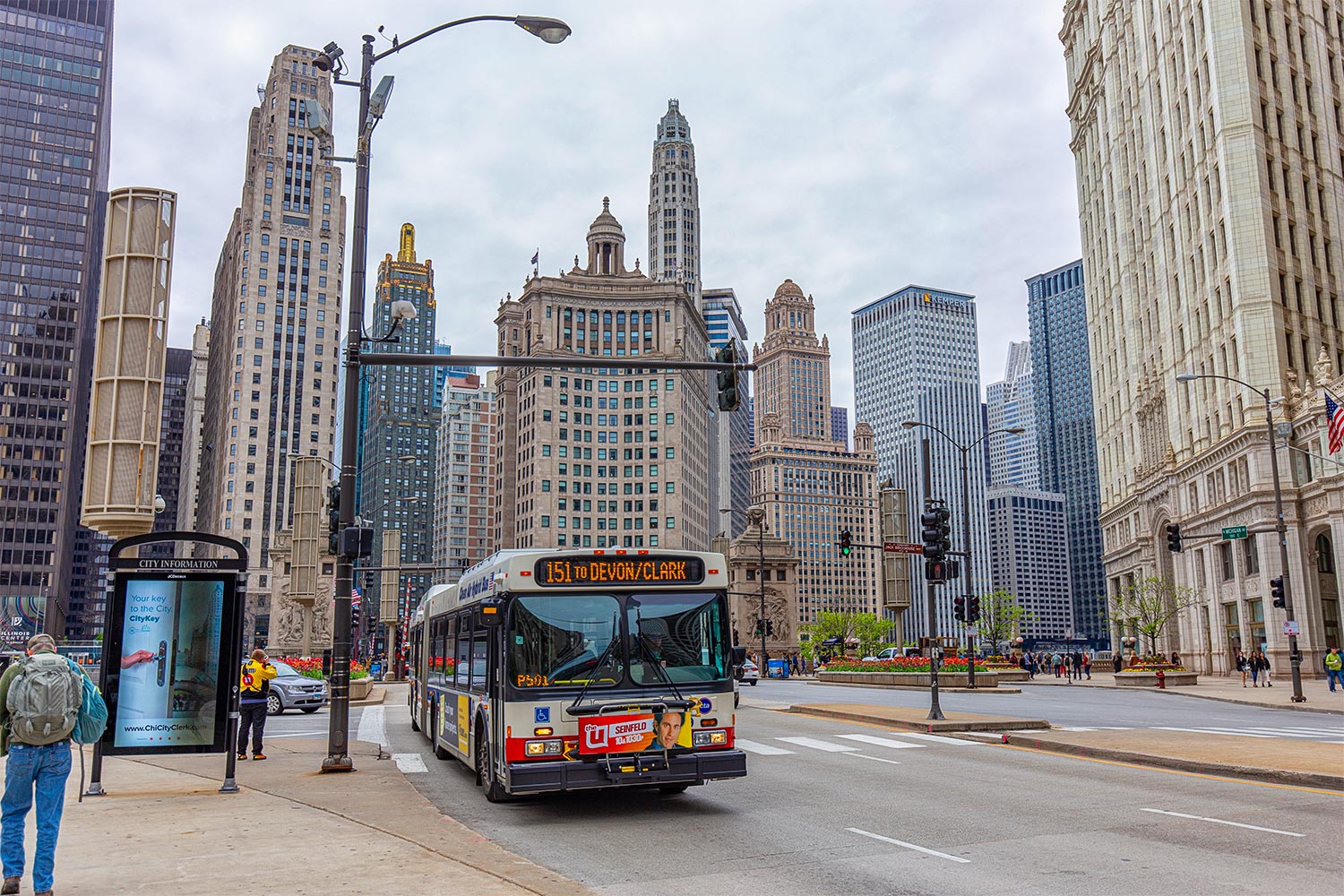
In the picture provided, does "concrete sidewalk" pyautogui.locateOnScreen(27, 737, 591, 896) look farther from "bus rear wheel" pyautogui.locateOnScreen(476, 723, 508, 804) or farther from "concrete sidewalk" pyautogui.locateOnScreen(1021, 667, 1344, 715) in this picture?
"concrete sidewalk" pyautogui.locateOnScreen(1021, 667, 1344, 715)

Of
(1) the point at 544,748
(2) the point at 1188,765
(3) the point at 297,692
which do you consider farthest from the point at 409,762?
(3) the point at 297,692

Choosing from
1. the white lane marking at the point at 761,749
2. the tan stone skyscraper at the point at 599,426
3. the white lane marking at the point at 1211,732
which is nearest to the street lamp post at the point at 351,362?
the white lane marking at the point at 761,749

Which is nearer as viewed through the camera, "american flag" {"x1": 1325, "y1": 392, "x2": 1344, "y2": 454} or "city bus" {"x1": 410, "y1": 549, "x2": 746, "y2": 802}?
"city bus" {"x1": 410, "y1": 549, "x2": 746, "y2": 802}

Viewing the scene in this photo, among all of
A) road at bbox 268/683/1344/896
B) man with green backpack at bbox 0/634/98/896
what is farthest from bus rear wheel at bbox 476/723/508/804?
man with green backpack at bbox 0/634/98/896

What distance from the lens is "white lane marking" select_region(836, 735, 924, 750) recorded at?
18.9 m

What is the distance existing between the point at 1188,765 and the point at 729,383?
28.9ft

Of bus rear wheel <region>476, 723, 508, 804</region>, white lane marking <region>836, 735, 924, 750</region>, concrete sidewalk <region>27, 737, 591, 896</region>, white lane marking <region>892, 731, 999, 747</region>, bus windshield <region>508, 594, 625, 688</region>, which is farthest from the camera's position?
white lane marking <region>892, 731, 999, 747</region>

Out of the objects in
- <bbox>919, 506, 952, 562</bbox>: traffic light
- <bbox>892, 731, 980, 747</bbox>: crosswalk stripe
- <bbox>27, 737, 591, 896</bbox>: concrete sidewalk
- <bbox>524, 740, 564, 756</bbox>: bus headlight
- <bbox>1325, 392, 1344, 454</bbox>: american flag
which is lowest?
<bbox>892, 731, 980, 747</bbox>: crosswalk stripe

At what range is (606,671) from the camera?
1175 cm

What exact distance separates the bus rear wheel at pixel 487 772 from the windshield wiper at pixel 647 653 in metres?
2.40

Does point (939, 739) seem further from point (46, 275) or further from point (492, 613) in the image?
point (46, 275)

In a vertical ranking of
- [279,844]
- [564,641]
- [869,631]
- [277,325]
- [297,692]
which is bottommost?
[297,692]

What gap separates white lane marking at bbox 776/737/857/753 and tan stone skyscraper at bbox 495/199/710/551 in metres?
114

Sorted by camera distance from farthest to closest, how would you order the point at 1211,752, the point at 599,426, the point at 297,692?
the point at 599,426 → the point at 297,692 → the point at 1211,752
